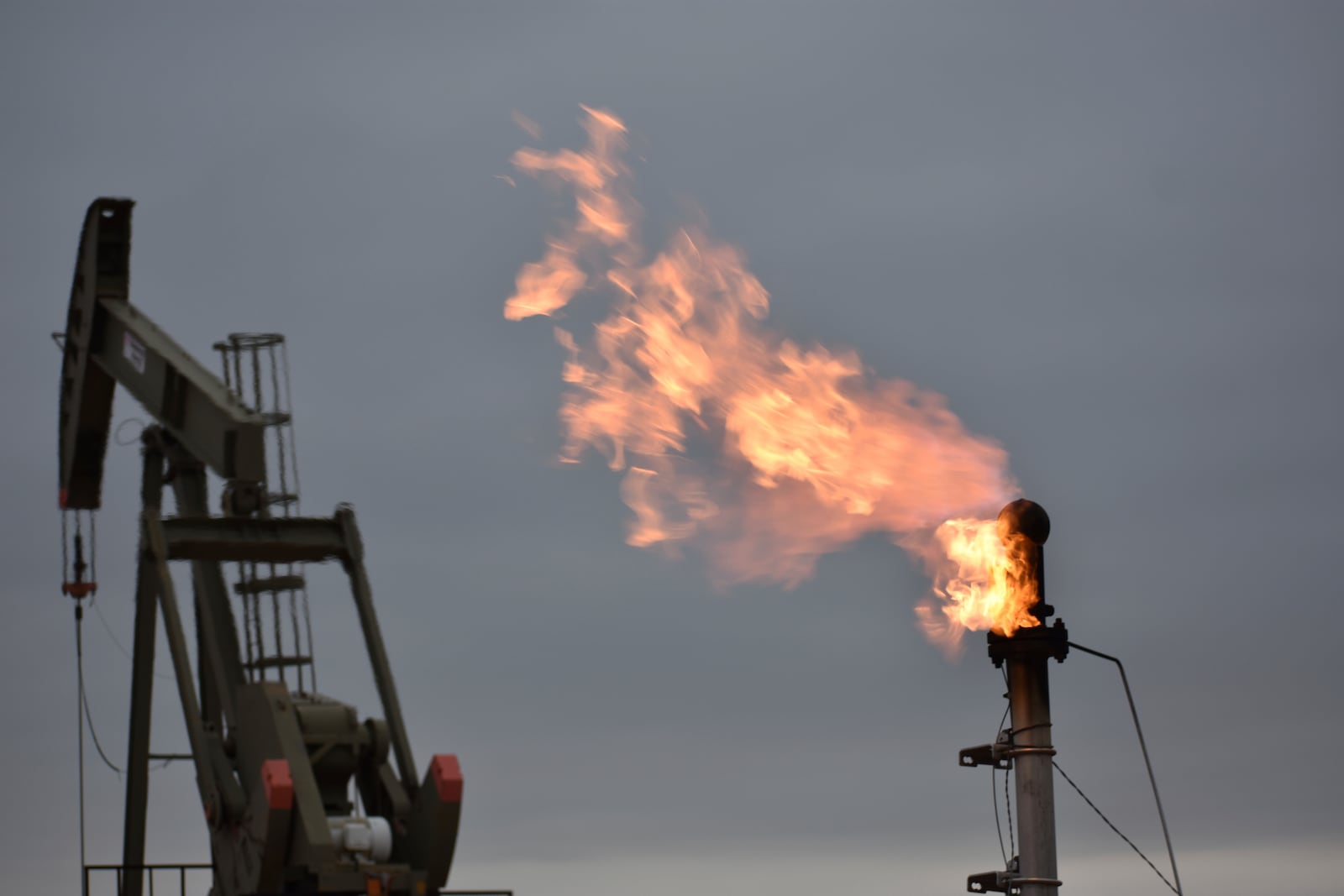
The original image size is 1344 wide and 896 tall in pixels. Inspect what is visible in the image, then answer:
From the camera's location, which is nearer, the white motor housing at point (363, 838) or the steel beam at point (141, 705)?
the white motor housing at point (363, 838)

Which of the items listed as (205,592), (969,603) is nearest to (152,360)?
(205,592)

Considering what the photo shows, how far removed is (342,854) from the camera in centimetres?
2914

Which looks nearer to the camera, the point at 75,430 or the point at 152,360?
the point at 152,360

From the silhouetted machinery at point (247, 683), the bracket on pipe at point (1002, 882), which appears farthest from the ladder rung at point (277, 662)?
the bracket on pipe at point (1002, 882)

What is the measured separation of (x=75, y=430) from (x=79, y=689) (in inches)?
178

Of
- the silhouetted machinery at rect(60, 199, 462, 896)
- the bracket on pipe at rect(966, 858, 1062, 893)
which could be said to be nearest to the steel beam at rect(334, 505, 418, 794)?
the silhouetted machinery at rect(60, 199, 462, 896)

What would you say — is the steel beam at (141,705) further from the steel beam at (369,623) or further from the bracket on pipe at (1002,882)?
the bracket on pipe at (1002,882)

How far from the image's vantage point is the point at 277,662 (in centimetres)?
3225

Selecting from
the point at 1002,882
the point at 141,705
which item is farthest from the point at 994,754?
the point at 141,705

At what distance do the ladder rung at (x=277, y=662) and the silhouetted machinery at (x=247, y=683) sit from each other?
0.06 feet

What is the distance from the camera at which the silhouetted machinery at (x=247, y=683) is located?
29203mm

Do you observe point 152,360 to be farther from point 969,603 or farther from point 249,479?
point 969,603

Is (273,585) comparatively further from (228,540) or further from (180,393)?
(180,393)

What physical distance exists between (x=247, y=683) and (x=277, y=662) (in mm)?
578
